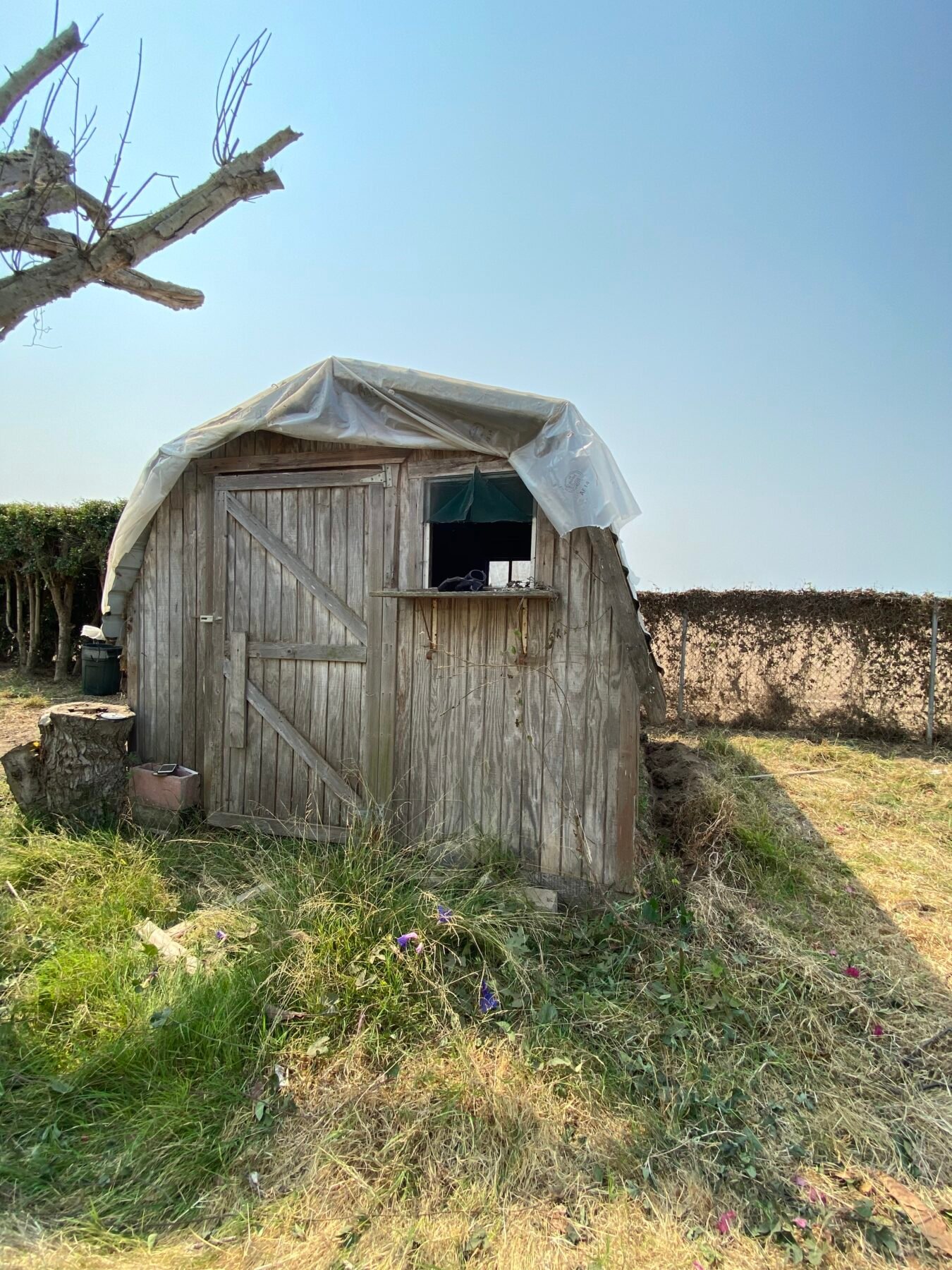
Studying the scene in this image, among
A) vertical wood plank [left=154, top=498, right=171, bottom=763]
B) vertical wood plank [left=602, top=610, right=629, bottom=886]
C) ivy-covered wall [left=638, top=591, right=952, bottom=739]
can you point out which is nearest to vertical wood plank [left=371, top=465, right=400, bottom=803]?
vertical wood plank [left=602, top=610, right=629, bottom=886]

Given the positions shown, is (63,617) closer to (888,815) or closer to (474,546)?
(474,546)

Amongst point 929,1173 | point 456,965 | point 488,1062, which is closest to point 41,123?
point 456,965

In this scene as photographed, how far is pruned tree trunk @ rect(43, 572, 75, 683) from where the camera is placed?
33.0 feet

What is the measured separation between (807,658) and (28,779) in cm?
829

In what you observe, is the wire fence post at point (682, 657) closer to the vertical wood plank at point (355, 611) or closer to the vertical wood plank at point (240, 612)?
the vertical wood plank at point (355, 611)

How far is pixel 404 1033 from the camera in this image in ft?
7.84

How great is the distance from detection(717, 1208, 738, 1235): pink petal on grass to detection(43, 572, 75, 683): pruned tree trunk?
35.7 ft

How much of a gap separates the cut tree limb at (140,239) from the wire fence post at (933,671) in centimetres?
806

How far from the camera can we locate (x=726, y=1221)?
5.88 ft

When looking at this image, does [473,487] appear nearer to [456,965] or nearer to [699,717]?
[456,965]

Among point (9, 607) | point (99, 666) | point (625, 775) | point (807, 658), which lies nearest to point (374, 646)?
point (625, 775)

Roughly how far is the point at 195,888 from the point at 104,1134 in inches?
58.9

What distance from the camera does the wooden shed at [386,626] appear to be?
3326 mm

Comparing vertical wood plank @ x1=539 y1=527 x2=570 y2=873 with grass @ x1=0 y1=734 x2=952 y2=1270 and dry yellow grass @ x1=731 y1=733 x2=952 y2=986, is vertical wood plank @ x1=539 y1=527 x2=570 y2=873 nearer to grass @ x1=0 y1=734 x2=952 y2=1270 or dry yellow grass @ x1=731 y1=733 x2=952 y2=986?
grass @ x1=0 y1=734 x2=952 y2=1270
